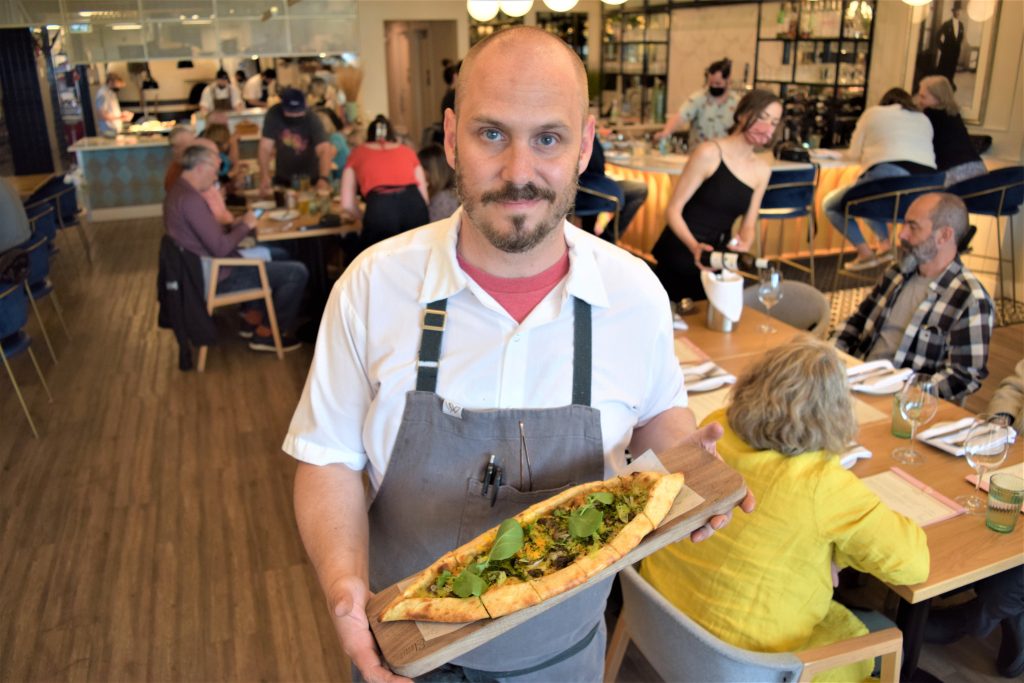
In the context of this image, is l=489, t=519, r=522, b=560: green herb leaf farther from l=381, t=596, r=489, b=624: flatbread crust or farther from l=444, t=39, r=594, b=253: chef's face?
l=444, t=39, r=594, b=253: chef's face

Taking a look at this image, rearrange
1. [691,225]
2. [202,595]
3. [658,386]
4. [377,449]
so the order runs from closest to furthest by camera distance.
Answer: [377,449] < [658,386] < [202,595] < [691,225]

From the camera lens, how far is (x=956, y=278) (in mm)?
3326

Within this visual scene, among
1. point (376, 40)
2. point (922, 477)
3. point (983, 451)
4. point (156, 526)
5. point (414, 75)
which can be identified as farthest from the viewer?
point (414, 75)

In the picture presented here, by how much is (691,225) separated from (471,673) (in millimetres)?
3387

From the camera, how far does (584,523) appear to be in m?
1.31

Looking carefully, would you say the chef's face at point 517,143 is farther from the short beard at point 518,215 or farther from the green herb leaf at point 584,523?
the green herb leaf at point 584,523

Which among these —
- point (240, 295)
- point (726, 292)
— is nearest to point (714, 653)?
point (726, 292)

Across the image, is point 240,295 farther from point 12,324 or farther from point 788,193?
point 788,193

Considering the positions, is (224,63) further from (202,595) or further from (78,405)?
(202,595)

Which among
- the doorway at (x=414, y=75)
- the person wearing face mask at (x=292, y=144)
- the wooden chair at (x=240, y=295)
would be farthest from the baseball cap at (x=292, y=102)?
the doorway at (x=414, y=75)

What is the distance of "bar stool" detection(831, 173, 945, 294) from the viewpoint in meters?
6.01

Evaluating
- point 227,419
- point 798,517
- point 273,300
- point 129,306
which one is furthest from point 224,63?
point 798,517

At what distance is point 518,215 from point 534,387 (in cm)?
31

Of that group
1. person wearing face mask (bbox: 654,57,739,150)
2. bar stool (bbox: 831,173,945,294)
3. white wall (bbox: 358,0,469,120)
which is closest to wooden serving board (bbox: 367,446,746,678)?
bar stool (bbox: 831,173,945,294)
